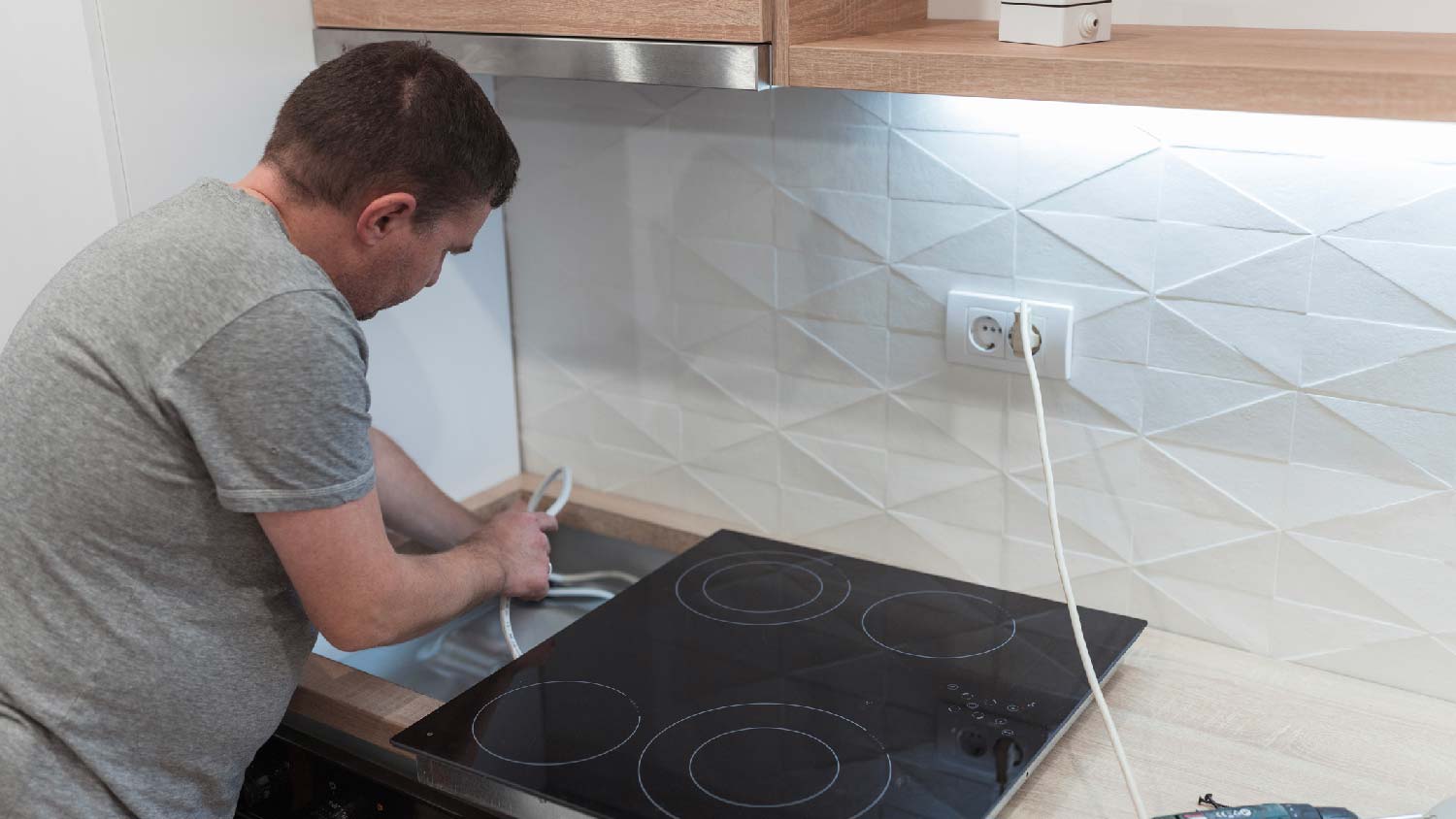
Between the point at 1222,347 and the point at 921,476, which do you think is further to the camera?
the point at 921,476

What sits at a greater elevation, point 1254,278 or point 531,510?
point 1254,278

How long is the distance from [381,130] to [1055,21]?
56 centimetres

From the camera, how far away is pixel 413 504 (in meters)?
1.53

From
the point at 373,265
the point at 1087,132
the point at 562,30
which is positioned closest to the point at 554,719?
the point at 373,265

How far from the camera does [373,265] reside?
110 cm

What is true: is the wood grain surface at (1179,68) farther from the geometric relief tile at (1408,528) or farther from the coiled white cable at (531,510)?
the coiled white cable at (531,510)

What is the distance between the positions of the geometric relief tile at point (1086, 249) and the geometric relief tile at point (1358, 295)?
6.2 inches

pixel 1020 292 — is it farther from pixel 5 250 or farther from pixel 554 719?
pixel 5 250

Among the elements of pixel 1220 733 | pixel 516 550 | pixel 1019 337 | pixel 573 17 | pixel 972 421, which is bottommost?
pixel 1220 733

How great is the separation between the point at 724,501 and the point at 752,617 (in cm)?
34

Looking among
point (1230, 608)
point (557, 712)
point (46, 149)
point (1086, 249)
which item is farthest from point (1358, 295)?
point (46, 149)

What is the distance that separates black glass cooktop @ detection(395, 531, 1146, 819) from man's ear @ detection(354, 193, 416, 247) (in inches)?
17.6

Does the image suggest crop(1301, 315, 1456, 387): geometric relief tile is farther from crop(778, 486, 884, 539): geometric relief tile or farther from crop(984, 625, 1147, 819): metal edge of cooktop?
crop(778, 486, 884, 539): geometric relief tile

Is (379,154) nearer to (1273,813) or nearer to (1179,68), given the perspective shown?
(1179,68)
